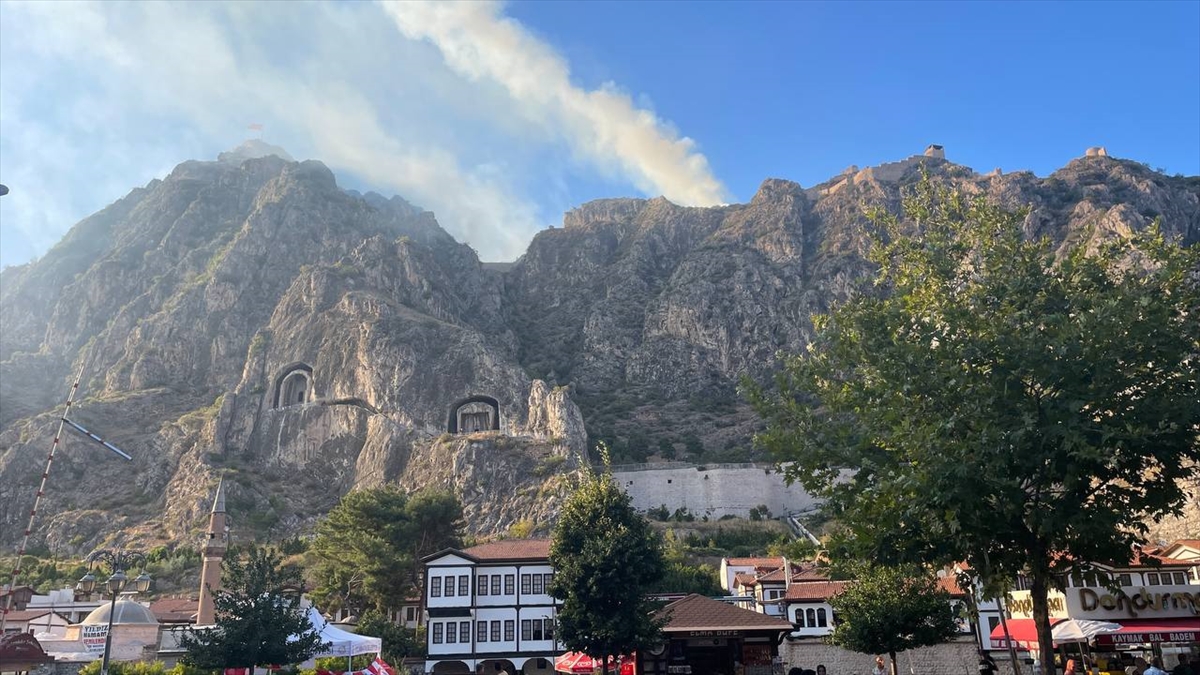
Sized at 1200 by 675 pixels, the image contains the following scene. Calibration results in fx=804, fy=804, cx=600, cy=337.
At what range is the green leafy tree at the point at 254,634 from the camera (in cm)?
3030

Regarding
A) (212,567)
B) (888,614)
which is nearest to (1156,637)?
(888,614)

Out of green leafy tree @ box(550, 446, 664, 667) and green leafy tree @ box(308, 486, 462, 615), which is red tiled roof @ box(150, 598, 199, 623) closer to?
green leafy tree @ box(308, 486, 462, 615)

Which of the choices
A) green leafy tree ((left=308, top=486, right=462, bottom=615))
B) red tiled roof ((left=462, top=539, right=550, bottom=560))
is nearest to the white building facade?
red tiled roof ((left=462, top=539, right=550, bottom=560))

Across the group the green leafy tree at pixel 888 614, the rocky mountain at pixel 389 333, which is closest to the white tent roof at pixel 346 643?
the green leafy tree at pixel 888 614

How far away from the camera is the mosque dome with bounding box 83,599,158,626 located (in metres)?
33.1

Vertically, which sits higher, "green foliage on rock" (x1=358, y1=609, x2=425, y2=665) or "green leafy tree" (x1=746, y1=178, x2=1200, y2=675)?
"green leafy tree" (x1=746, y1=178, x2=1200, y2=675)

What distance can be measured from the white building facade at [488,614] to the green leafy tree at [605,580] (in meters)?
12.6

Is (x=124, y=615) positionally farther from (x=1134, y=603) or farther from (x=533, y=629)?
(x=1134, y=603)

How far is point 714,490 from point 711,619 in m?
52.9

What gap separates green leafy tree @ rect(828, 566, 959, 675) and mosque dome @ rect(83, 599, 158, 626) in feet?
98.3

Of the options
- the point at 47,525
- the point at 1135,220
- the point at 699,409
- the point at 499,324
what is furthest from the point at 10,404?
the point at 1135,220

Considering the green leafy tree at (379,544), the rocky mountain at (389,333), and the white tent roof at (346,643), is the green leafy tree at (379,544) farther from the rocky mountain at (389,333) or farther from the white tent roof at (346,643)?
the rocky mountain at (389,333)

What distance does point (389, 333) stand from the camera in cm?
10919

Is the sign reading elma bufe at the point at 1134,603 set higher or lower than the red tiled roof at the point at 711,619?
higher
